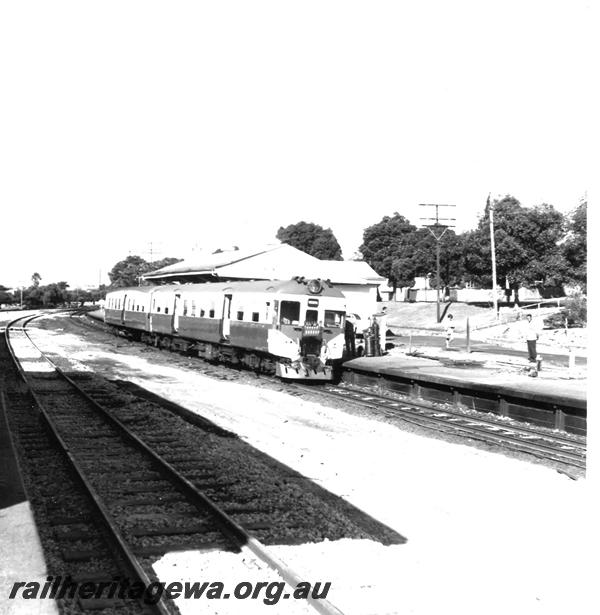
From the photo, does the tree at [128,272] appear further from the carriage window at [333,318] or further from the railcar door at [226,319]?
the carriage window at [333,318]

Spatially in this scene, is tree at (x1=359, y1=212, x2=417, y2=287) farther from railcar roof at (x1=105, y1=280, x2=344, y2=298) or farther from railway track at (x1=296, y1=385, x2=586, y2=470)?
railway track at (x1=296, y1=385, x2=586, y2=470)

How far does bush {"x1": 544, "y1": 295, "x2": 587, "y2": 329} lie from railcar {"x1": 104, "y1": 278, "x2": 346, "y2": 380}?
54.3 feet

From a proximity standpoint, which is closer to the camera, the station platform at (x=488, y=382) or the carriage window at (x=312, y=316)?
the station platform at (x=488, y=382)

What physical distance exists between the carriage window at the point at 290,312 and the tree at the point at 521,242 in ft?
104

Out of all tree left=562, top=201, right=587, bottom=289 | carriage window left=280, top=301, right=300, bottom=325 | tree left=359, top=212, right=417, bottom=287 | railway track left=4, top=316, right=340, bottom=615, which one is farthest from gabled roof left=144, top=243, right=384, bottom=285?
railway track left=4, top=316, right=340, bottom=615

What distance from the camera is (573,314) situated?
111 feet

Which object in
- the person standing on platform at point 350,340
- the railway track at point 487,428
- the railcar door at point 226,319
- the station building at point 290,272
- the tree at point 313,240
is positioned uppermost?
the tree at point 313,240

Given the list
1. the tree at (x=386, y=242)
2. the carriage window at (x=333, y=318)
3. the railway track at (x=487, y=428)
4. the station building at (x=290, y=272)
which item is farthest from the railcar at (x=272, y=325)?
the tree at (x=386, y=242)

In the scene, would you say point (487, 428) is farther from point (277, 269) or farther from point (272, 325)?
point (277, 269)

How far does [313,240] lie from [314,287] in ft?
258

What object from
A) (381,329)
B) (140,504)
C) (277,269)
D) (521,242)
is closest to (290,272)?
(277,269)

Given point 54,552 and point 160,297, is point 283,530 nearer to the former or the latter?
point 54,552

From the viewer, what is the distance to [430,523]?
7.55 m

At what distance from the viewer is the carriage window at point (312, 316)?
1959 cm
